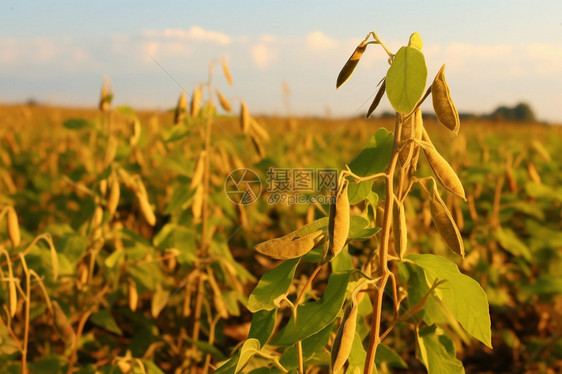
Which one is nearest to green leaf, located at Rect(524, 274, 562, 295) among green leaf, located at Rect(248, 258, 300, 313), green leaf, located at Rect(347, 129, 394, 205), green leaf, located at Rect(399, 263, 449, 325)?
green leaf, located at Rect(399, 263, 449, 325)

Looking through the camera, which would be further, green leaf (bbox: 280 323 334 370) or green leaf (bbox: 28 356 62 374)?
green leaf (bbox: 28 356 62 374)

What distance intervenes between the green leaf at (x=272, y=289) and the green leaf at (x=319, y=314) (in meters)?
0.05

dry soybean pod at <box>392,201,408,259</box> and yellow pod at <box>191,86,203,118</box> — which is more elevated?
yellow pod at <box>191,86,203,118</box>

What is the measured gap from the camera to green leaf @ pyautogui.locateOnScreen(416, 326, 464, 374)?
1.03 metres

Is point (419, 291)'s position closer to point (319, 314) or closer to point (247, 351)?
point (319, 314)

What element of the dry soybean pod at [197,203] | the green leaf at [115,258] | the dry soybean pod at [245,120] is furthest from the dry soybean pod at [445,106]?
the green leaf at [115,258]

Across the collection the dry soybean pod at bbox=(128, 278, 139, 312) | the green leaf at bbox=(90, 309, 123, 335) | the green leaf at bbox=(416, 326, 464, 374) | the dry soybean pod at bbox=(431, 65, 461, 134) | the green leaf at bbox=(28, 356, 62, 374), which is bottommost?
the green leaf at bbox=(28, 356, 62, 374)

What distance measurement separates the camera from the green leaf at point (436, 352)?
3.37 feet

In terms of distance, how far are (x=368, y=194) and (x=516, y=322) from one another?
86.2 inches

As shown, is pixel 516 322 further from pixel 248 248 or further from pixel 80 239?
pixel 80 239

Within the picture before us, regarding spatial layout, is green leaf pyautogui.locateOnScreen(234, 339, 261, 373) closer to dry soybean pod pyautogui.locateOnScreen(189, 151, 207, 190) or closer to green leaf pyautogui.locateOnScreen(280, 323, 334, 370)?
green leaf pyautogui.locateOnScreen(280, 323, 334, 370)

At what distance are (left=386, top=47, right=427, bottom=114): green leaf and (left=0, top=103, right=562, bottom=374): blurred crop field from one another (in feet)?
1.21

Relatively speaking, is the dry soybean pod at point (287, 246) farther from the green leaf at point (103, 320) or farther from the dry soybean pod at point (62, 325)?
the green leaf at point (103, 320)

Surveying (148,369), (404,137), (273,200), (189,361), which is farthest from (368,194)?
(189,361)
